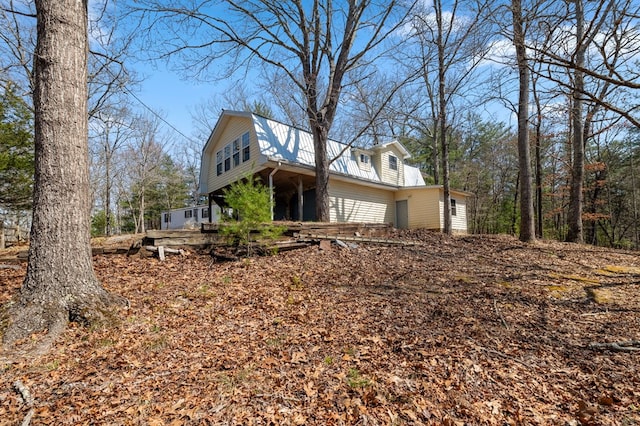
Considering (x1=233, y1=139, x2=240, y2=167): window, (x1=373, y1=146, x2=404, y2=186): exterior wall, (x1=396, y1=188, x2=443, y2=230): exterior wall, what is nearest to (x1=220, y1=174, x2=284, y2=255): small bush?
(x1=233, y1=139, x2=240, y2=167): window

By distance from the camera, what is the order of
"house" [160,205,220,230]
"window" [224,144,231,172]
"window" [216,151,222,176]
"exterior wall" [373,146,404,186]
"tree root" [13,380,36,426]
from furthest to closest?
"house" [160,205,220,230]
"exterior wall" [373,146,404,186]
"window" [216,151,222,176]
"window" [224,144,231,172]
"tree root" [13,380,36,426]

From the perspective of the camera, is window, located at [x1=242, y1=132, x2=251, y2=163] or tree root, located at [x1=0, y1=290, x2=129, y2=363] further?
window, located at [x1=242, y1=132, x2=251, y2=163]

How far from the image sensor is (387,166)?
52.5 feet

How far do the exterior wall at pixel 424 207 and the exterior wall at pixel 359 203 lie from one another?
993 mm

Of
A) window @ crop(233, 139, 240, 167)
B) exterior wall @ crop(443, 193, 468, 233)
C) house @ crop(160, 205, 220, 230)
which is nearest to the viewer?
window @ crop(233, 139, 240, 167)

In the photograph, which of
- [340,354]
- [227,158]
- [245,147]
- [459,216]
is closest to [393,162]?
[459,216]

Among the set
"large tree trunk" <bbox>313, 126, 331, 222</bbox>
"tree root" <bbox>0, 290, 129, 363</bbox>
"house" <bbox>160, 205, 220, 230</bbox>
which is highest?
"large tree trunk" <bbox>313, 126, 331, 222</bbox>

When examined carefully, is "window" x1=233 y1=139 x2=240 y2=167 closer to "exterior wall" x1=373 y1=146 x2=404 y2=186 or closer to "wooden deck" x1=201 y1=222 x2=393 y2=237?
"wooden deck" x1=201 y1=222 x2=393 y2=237

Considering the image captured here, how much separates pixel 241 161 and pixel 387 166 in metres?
7.95

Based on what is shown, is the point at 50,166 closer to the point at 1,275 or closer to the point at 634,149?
the point at 1,275

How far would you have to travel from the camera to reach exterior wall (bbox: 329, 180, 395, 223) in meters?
13.1

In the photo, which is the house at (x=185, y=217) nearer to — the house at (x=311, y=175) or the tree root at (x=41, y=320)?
the house at (x=311, y=175)

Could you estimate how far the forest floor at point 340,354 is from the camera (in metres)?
2.17

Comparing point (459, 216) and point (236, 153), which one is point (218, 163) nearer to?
point (236, 153)
